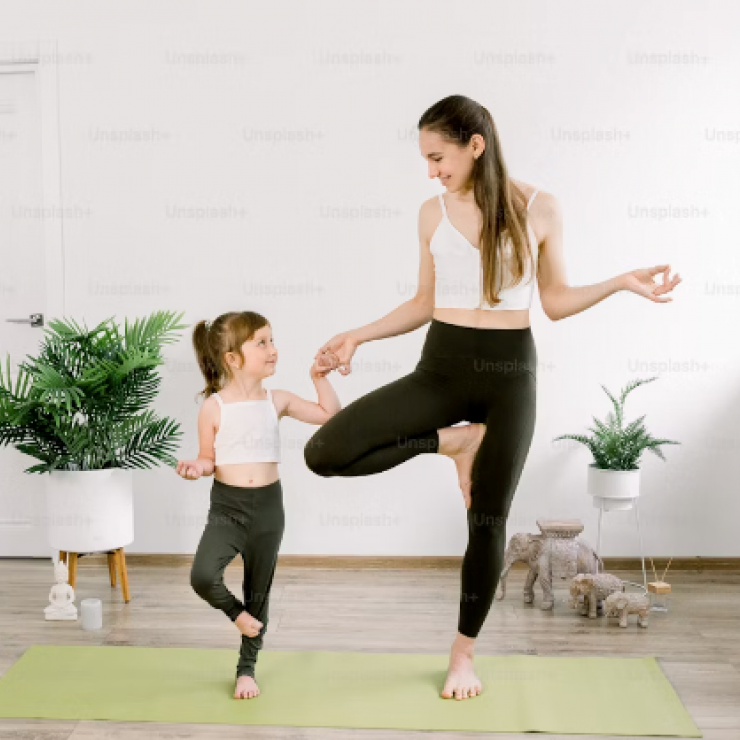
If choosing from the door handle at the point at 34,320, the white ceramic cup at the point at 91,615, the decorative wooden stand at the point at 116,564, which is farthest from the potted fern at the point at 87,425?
the door handle at the point at 34,320

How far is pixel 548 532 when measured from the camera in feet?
11.5

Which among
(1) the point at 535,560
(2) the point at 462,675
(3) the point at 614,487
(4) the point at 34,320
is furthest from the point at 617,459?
(4) the point at 34,320

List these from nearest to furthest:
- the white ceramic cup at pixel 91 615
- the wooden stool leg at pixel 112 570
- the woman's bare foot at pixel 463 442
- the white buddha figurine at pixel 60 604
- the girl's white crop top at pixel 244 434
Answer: the woman's bare foot at pixel 463 442, the girl's white crop top at pixel 244 434, the white ceramic cup at pixel 91 615, the white buddha figurine at pixel 60 604, the wooden stool leg at pixel 112 570

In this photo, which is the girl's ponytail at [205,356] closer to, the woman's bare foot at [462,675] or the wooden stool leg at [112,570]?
the woman's bare foot at [462,675]

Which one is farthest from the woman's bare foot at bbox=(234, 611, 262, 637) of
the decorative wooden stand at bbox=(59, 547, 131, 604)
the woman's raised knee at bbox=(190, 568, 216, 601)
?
the decorative wooden stand at bbox=(59, 547, 131, 604)

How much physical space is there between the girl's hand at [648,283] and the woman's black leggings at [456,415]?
321mm

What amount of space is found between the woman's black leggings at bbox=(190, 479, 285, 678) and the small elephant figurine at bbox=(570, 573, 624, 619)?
1.17 metres

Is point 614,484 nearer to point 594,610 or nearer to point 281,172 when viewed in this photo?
point 594,610

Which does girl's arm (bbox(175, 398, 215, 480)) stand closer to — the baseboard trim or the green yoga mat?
the green yoga mat

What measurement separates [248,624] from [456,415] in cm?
76

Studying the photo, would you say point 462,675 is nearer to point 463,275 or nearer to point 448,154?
point 463,275

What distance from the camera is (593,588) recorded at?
3.32 meters

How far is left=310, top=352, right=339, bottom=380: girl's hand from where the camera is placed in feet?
8.60

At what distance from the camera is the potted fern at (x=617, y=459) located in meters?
3.55
